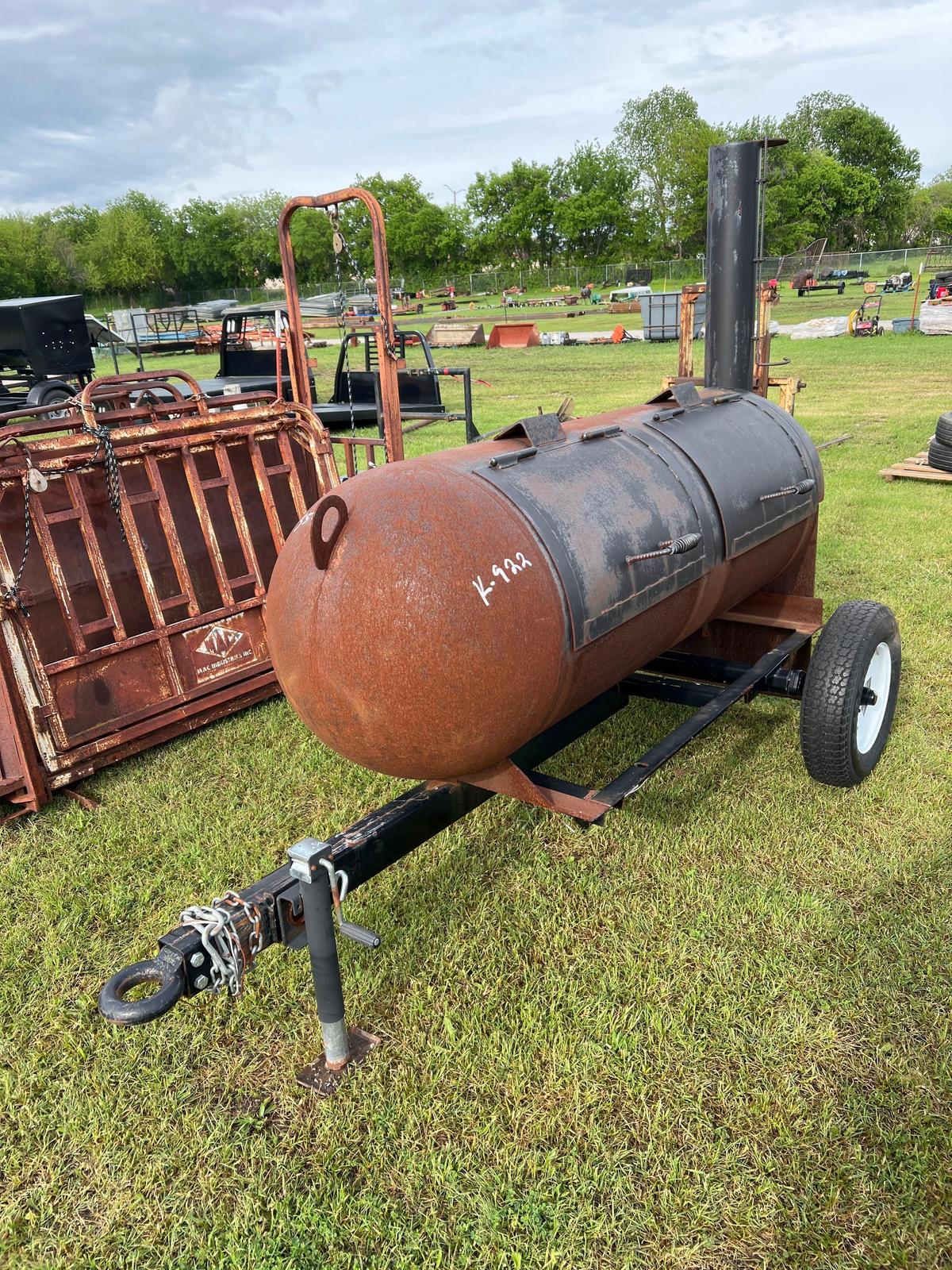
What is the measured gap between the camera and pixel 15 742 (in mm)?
4391

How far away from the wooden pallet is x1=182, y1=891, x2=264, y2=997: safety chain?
9.11 metres

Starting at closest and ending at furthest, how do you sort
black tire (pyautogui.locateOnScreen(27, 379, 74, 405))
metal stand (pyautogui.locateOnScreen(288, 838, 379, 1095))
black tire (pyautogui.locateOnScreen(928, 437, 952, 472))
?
1. metal stand (pyautogui.locateOnScreen(288, 838, 379, 1095))
2. black tire (pyautogui.locateOnScreen(928, 437, 952, 472))
3. black tire (pyautogui.locateOnScreen(27, 379, 74, 405))

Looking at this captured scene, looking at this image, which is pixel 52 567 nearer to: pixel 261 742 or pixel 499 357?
pixel 261 742

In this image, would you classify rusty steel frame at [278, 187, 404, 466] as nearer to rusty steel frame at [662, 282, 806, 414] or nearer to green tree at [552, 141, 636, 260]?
rusty steel frame at [662, 282, 806, 414]

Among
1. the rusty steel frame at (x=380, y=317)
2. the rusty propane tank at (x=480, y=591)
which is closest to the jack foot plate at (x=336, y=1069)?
the rusty propane tank at (x=480, y=591)

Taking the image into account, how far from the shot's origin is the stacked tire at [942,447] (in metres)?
9.41

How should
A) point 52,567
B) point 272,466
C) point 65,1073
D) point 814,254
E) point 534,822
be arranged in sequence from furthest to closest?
point 814,254 → point 272,466 → point 52,567 → point 534,822 → point 65,1073

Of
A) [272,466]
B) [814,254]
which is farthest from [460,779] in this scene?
[814,254]

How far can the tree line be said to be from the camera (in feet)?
240

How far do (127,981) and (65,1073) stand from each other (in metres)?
0.90

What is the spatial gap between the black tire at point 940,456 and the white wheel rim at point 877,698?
6073 mm

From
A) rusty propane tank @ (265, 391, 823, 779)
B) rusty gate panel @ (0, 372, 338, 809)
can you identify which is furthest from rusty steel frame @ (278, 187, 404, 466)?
rusty propane tank @ (265, 391, 823, 779)

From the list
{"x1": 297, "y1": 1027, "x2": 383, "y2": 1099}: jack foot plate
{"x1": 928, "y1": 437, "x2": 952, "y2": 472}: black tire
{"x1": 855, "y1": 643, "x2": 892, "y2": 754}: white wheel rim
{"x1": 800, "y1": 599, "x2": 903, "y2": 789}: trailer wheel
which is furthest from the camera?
{"x1": 928, "y1": 437, "x2": 952, "y2": 472}: black tire

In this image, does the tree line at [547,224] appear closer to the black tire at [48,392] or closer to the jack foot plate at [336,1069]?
the black tire at [48,392]
